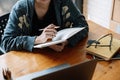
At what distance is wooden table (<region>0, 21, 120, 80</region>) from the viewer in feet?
3.35

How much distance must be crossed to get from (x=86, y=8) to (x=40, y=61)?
5.84 feet

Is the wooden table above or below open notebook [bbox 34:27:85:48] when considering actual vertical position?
below

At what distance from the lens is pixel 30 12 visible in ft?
4.27

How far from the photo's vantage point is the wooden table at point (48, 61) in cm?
102

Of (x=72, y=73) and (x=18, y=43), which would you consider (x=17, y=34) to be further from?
(x=72, y=73)

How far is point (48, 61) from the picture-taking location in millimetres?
1107

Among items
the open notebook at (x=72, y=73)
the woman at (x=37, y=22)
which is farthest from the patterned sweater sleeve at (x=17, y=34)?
the open notebook at (x=72, y=73)

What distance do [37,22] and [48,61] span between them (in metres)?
0.42

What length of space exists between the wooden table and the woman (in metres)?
0.04

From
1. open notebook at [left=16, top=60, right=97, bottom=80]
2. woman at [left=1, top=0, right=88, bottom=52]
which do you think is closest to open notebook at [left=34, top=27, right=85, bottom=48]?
woman at [left=1, top=0, right=88, bottom=52]

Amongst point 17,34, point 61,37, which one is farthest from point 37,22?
point 61,37

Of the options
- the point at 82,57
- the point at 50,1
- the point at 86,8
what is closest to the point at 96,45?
the point at 82,57

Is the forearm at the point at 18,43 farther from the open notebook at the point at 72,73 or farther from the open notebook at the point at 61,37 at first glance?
the open notebook at the point at 72,73

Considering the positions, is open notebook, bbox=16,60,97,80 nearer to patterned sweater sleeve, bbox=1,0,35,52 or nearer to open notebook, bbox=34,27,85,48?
open notebook, bbox=34,27,85,48
